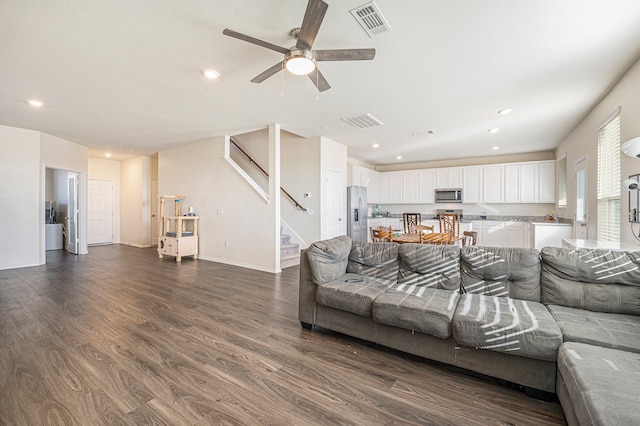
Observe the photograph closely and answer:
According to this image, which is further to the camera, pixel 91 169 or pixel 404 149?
pixel 91 169

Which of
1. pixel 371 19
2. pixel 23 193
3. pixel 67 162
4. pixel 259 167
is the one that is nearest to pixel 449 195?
pixel 259 167

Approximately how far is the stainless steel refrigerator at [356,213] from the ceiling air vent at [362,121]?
6.84 feet

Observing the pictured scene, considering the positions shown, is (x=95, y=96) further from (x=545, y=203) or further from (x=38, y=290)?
(x=545, y=203)

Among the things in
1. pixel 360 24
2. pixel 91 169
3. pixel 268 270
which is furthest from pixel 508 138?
pixel 91 169

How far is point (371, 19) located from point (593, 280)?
8.65 ft

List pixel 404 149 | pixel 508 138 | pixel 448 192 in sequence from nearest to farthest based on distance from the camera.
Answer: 1. pixel 508 138
2. pixel 404 149
3. pixel 448 192

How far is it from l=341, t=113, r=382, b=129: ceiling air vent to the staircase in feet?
9.16

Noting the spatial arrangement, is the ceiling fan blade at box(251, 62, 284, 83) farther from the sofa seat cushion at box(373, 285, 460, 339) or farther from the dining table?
the dining table

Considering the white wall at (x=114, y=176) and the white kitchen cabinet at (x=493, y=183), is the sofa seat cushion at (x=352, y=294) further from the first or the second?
the white wall at (x=114, y=176)

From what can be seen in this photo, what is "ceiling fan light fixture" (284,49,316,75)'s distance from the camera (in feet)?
7.46

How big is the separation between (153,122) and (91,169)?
5.28 m

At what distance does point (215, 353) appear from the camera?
2334 millimetres

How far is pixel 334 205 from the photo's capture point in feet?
21.3

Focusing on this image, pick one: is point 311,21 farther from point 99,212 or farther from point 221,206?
point 99,212
